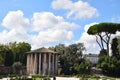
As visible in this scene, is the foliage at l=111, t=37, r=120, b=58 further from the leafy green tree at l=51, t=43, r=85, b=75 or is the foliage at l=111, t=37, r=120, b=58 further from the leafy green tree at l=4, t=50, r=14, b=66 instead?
the leafy green tree at l=4, t=50, r=14, b=66

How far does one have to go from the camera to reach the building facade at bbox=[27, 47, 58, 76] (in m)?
77.6

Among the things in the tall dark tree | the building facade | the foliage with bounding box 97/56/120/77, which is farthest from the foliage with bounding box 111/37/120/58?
the building facade

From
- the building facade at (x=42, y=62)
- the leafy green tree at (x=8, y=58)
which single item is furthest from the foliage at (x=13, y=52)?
the building facade at (x=42, y=62)

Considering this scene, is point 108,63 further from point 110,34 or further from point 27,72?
point 27,72

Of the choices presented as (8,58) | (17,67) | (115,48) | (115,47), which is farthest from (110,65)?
(8,58)

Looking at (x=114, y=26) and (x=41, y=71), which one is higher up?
(x=114, y=26)

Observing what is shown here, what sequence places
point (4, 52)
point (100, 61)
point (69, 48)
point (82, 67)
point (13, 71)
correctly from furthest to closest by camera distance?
point (69, 48) < point (4, 52) < point (13, 71) < point (100, 61) < point (82, 67)

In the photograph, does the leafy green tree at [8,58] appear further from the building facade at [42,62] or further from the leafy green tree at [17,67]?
the leafy green tree at [17,67]

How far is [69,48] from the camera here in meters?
86.9

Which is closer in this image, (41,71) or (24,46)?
(41,71)

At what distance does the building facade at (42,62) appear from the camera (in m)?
77.6

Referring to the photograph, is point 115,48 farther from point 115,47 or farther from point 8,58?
point 8,58

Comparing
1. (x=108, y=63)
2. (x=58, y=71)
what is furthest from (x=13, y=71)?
(x=108, y=63)

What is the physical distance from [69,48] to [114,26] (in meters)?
19.2
